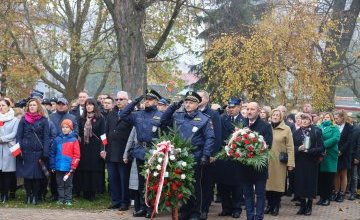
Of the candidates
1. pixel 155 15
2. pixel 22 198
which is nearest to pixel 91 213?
pixel 22 198

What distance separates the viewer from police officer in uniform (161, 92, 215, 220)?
10891mm

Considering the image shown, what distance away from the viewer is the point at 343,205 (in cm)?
1452

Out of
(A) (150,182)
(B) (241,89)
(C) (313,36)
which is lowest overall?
(A) (150,182)

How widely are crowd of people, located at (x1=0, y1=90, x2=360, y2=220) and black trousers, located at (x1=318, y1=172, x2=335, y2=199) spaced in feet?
0.10

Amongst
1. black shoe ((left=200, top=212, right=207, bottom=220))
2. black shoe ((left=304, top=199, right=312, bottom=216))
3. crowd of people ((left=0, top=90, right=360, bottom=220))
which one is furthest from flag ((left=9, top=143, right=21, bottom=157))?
black shoe ((left=304, top=199, right=312, bottom=216))

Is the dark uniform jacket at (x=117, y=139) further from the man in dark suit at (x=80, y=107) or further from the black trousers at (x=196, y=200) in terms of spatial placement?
the black trousers at (x=196, y=200)

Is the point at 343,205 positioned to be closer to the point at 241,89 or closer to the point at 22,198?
the point at 22,198

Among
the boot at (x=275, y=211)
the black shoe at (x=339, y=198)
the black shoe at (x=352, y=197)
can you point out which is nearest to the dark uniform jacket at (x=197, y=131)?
the boot at (x=275, y=211)

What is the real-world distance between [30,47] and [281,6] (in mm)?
12364

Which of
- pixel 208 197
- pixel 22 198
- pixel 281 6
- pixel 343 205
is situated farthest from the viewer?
pixel 281 6

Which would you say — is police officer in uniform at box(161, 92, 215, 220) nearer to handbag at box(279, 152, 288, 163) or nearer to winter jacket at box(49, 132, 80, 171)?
handbag at box(279, 152, 288, 163)

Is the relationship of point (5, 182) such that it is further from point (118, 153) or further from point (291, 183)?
point (291, 183)

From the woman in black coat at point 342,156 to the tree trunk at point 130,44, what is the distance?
5.33 metres

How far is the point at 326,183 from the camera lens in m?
14.3
